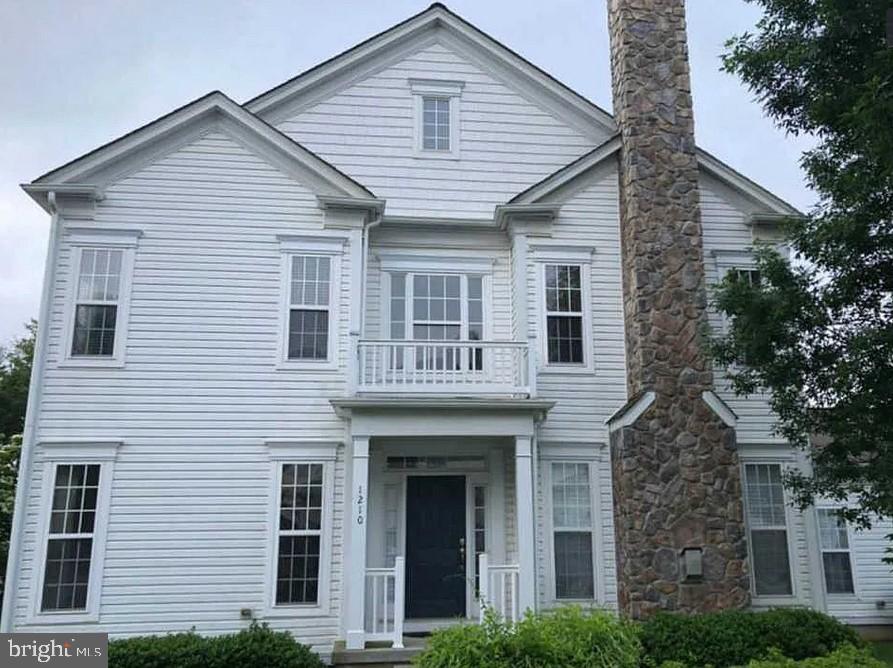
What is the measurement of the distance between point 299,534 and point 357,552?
1198 mm

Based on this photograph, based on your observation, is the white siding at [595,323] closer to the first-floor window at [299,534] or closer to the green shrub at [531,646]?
the first-floor window at [299,534]

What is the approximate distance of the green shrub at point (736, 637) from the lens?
8.88 metres

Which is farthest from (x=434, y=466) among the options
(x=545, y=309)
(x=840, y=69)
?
(x=840, y=69)

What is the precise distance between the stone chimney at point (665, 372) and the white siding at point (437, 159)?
5.54 feet

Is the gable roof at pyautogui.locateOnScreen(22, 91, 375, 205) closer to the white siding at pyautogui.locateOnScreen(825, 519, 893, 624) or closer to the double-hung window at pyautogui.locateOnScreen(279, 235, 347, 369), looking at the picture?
the double-hung window at pyautogui.locateOnScreen(279, 235, 347, 369)

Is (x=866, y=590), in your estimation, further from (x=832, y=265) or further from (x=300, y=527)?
(x=300, y=527)

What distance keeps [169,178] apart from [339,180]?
2.80 m

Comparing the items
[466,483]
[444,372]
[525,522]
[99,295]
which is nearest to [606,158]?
[444,372]

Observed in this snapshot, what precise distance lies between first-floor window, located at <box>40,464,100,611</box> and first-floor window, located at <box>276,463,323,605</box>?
273cm

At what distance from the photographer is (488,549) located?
37.8 feet

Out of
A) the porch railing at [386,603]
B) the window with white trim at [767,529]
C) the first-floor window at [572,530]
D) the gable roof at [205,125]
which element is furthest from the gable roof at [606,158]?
the porch railing at [386,603]

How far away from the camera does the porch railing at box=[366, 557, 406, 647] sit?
9867mm

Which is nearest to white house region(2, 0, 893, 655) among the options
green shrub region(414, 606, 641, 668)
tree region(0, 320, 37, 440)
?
green shrub region(414, 606, 641, 668)

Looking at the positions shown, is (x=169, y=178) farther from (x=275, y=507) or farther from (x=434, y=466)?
(x=434, y=466)
